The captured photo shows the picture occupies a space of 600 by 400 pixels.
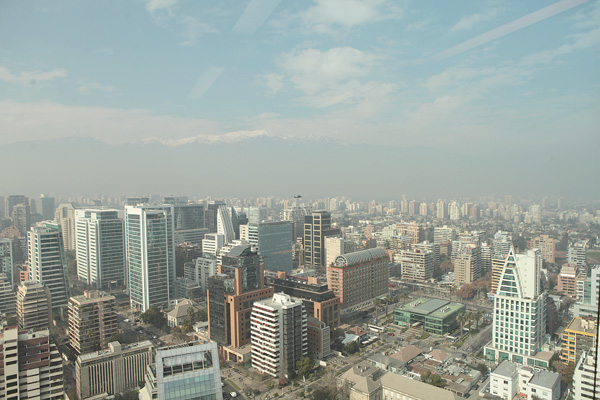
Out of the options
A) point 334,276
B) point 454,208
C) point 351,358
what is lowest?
point 351,358

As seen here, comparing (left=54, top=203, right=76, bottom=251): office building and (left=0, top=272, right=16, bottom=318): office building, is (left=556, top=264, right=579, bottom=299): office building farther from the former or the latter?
(left=54, top=203, right=76, bottom=251): office building

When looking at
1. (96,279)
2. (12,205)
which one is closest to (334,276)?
(96,279)

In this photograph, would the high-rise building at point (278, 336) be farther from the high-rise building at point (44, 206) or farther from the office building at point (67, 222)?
the office building at point (67, 222)

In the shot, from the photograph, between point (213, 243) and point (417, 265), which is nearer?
point (417, 265)

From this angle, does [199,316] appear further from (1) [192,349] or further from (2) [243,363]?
(1) [192,349]

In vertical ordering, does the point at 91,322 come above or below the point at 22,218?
below

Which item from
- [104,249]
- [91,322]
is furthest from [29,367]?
[104,249]

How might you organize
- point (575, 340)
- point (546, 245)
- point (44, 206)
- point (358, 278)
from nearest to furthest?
point (575, 340) → point (358, 278) → point (546, 245) → point (44, 206)

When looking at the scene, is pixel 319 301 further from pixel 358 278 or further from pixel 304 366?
pixel 358 278
